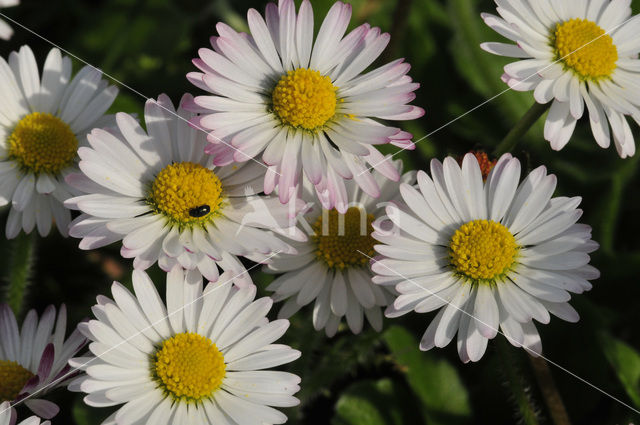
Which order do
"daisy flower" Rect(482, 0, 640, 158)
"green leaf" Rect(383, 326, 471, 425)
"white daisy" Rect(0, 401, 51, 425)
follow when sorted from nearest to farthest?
"white daisy" Rect(0, 401, 51, 425) < "daisy flower" Rect(482, 0, 640, 158) < "green leaf" Rect(383, 326, 471, 425)

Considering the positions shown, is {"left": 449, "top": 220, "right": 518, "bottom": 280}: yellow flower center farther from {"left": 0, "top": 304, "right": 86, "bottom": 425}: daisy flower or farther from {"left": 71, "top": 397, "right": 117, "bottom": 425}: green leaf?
{"left": 71, "top": 397, "right": 117, "bottom": 425}: green leaf

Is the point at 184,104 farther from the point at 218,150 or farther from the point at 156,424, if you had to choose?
the point at 156,424

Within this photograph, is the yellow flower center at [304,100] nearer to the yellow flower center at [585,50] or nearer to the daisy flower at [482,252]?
the daisy flower at [482,252]

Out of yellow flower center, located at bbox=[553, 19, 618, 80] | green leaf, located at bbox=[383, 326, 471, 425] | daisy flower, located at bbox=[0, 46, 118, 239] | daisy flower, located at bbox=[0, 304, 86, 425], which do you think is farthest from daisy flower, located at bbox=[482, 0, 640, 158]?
daisy flower, located at bbox=[0, 304, 86, 425]

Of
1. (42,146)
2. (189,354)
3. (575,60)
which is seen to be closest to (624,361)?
(575,60)

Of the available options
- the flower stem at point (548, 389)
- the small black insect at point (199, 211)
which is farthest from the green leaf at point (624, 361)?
the small black insect at point (199, 211)

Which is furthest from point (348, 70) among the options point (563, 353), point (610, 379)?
point (610, 379)

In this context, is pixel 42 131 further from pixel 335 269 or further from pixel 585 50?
pixel 585 50
